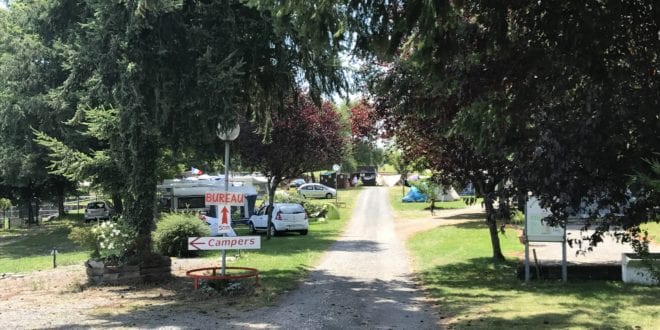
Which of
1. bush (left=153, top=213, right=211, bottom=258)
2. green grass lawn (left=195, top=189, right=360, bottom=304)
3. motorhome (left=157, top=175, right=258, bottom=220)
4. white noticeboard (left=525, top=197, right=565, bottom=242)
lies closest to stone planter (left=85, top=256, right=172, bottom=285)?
green grass lawn (left=195, top=189, right=360, bottom=304)

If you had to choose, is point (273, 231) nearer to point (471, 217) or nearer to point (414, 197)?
point (471, 217)

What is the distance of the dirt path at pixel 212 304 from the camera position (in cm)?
820

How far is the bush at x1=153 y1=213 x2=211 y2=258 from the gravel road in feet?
12.8

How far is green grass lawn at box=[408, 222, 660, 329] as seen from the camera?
7.81 m

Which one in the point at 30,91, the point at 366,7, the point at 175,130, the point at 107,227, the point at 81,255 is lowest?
the point at 81,255

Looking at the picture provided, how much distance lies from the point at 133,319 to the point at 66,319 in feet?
3.35

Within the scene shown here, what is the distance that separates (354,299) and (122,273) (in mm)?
4881

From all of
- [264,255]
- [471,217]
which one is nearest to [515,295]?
[264,255]

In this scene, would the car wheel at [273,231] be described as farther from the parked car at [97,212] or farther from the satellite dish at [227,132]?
the parked car at [97,212]

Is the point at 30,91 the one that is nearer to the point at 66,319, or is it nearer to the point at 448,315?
the point at 66,319

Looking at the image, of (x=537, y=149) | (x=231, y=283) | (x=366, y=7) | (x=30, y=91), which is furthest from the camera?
(x=30, y=91)

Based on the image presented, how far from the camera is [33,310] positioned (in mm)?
9453

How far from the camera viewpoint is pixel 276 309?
9.12 m

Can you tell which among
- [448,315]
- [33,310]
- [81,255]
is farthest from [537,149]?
[81,255]
